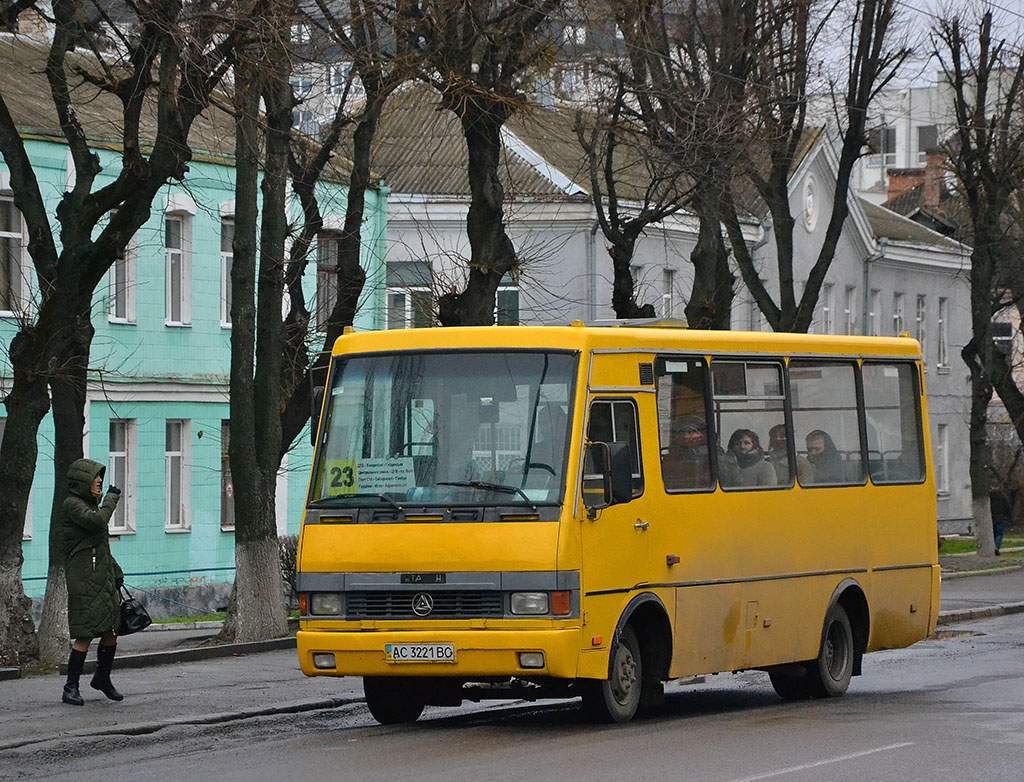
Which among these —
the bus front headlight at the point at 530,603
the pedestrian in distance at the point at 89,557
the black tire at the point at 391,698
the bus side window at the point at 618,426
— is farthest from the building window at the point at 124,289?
the bus front headlight at the point at 530,603

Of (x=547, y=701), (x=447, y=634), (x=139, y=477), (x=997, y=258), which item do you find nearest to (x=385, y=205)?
(x=139, y=477)

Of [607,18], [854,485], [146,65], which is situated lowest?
[854,485]

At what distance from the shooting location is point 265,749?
39.0 ft

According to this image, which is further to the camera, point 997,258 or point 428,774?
point 997,258

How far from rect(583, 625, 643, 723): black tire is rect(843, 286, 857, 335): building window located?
3955 cm

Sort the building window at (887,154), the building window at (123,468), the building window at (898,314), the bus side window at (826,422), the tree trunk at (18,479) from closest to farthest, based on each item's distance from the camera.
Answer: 1. the bus side window at (826,422)
2. the tree trunk at (18,479)
3. the building window at (123,468)
4. the building window at (898,314)
5. the building window at (887,154)

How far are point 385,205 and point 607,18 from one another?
14026 millimetres

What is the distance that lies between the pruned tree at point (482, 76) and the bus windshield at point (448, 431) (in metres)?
6.89

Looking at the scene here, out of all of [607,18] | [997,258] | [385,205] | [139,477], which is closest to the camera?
[607,18]

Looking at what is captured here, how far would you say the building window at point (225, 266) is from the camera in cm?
3297

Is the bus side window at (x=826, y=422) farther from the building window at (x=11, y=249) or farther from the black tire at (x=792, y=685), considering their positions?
the building window at (x=11, y=249)

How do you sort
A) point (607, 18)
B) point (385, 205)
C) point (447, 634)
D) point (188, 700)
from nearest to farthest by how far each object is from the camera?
1. point (447, 634)
2. point (188, 700)
3. point (607, 18)
4. point (385, 205)

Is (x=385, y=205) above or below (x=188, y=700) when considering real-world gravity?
above

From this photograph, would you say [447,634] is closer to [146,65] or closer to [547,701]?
[547,701]
